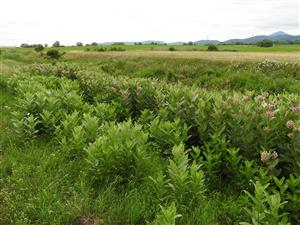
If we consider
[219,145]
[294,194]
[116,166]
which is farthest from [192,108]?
[294,194]

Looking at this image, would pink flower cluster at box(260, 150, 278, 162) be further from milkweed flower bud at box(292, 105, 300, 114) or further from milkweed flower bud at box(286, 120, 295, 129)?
milkweed flower bud at box(292, 105, 300, 114)

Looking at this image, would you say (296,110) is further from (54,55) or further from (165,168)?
(54,55)

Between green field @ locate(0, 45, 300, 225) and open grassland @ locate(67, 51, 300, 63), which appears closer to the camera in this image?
green field @ locate(0, 45, 300, 225)

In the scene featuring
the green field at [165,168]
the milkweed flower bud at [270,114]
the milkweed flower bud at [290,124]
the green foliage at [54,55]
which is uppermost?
the milkweed flower bud at [270,114]

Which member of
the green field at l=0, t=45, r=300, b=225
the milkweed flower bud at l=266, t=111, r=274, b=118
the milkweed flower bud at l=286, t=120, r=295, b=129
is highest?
the milkweed flower bud at l=266, t=111, r=274, b=118

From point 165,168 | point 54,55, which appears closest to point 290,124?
point 165,168

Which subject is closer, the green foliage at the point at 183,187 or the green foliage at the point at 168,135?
the green foliage at the point at 183,187

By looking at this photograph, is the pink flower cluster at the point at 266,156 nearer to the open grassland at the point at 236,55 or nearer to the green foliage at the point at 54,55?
the open grassland at the point at 236,55

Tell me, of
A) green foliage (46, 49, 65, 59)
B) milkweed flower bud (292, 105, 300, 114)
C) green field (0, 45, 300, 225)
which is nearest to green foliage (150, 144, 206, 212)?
green field (0, 45, 300, 225)

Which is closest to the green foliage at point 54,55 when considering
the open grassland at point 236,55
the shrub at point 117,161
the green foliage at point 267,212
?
the open grassland at point 236,55

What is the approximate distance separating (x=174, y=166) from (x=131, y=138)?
1044 millimetres

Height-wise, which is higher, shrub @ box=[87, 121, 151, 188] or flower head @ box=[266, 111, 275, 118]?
flower head @ box=[266, 111, 275, 118]

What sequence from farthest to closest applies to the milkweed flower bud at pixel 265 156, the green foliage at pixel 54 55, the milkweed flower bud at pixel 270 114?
the green foliage at pixel 54 55 < the milkweed flower bud at pixel 270 114 < the milkweed flower bud at pixel 265 156

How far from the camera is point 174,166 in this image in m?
4.19
